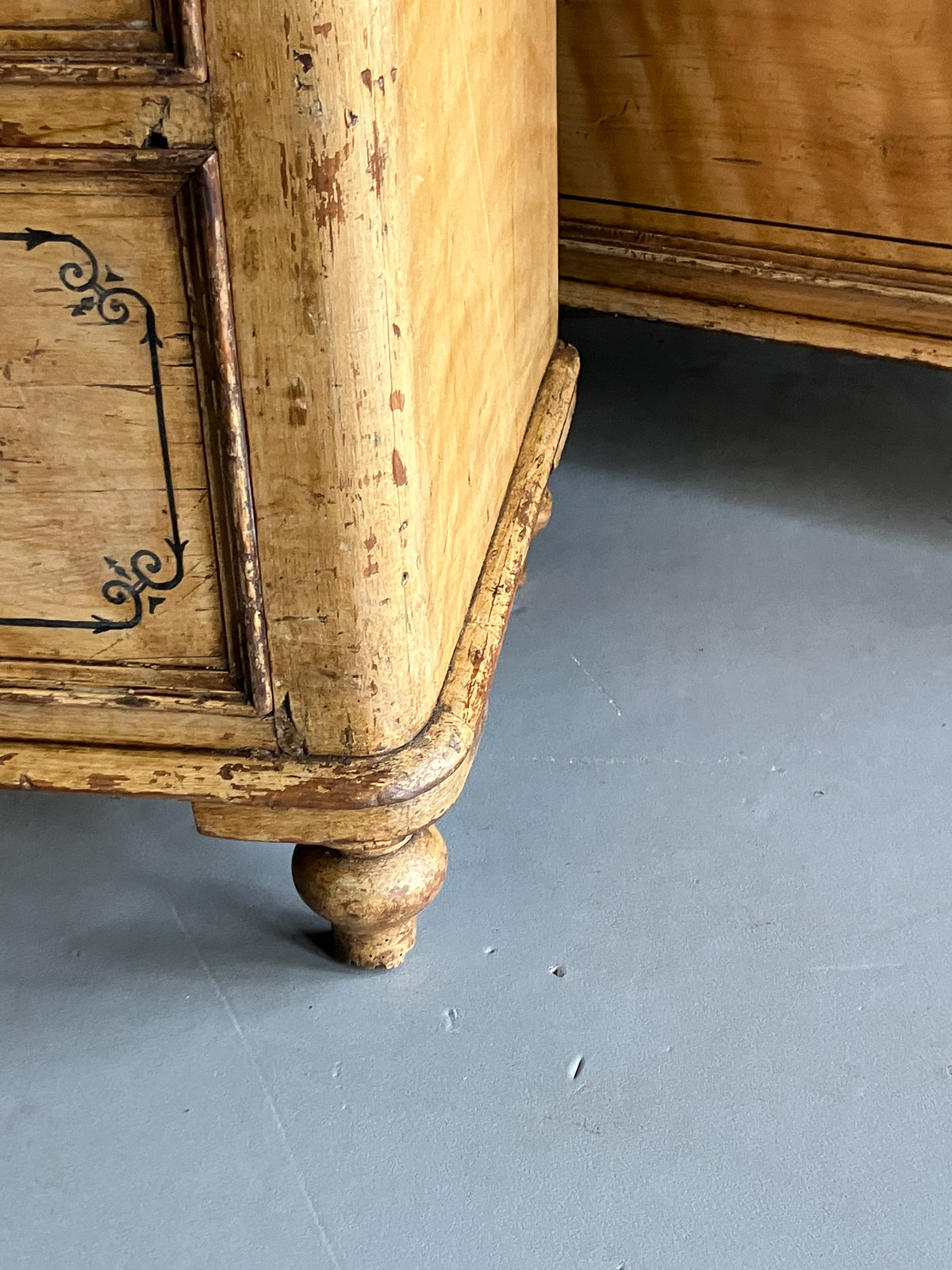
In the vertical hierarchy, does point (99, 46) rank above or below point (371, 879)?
above

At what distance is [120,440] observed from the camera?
81 cm

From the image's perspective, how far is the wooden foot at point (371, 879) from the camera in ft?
3.11

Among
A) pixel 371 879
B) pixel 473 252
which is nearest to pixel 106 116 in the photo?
pixel 473 252

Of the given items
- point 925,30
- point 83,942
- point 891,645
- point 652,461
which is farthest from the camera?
point 652,461

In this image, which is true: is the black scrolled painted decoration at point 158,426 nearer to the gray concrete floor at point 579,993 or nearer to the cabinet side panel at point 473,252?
the cabinet side panel at point 473,252

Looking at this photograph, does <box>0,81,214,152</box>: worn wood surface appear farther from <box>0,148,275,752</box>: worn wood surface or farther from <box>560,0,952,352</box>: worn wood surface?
<box>560,0,952,352</box>: worn wood surface

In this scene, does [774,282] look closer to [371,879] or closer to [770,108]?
[770,108]

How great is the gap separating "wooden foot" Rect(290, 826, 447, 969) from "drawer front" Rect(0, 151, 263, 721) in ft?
0.50

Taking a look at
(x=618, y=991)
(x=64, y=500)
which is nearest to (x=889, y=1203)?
(x=618, y=991)

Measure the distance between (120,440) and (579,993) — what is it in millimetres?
516

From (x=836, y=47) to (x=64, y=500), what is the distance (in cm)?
82

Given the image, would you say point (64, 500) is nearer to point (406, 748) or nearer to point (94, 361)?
point (94, 361)

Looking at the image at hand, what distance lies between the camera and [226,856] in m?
1.14

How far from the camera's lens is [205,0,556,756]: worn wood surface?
0.70 metres
